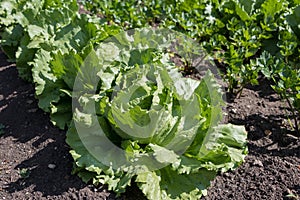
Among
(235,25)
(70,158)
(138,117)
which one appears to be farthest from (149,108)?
(235,25)

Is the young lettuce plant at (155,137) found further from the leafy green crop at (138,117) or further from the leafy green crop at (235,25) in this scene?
the leafy green crop at (235,25)

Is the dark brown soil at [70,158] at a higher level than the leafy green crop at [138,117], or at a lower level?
lower

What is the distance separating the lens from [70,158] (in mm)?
3896

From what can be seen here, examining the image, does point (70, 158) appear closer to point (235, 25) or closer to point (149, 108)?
point (149, 108)

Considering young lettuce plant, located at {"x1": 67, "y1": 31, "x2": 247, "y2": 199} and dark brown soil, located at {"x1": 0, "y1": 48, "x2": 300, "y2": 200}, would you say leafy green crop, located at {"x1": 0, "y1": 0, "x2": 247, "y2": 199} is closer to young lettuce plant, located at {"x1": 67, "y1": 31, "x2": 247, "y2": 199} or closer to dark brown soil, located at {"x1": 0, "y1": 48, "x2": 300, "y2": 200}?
young lettuce plant, located at {"x1": 67, "y1": 31, "x2": 247, "y2": 199}

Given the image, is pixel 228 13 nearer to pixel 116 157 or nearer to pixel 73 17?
pixel 73 17

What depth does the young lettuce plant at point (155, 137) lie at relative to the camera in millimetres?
3412

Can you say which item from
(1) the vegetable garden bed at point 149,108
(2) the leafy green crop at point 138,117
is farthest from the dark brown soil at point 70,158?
(2) the leafy green crop at point 138,117

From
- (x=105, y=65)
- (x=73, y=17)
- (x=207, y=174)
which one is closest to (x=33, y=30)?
(x=73, y=17)

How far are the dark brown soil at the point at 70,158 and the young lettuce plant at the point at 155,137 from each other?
195 millimetres

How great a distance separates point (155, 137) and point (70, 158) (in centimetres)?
84

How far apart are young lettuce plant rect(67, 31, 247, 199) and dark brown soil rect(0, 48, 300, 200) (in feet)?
0.64

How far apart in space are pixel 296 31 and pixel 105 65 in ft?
7.16

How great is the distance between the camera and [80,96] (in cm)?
401
